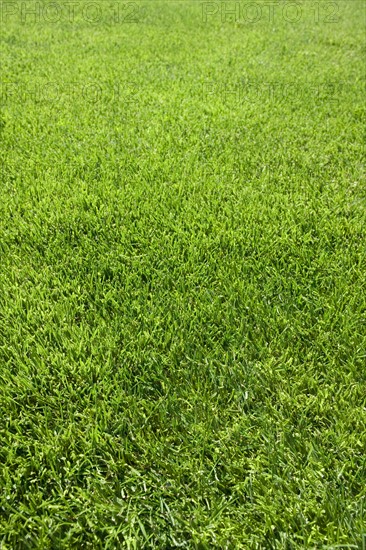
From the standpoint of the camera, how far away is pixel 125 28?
6.19m

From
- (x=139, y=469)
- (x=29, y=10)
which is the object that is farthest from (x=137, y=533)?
(x=29, y=10)

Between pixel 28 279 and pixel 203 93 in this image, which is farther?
pixel 203 93

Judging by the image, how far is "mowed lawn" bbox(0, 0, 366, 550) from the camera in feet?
4.31

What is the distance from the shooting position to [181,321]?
1.87 metres

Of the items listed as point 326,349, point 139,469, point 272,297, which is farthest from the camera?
point 272,297

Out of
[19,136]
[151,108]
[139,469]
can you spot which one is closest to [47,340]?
[139,469]

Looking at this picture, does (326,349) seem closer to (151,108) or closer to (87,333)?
(87,333)

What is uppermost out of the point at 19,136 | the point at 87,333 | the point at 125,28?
the point at 125,28

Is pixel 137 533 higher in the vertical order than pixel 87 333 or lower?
lower

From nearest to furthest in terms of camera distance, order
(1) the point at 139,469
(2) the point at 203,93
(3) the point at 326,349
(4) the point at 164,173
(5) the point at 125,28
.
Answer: (1) the point at 139,469 < (3) the point at 326,349 < (4) the point at 164,173 < (2) the point at 203,93 < (5) the point at 125,28

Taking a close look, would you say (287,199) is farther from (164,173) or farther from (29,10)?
(29,10)

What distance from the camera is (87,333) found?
180 cm

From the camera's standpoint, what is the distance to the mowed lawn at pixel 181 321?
131 centimetres

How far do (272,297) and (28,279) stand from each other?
1004mm
